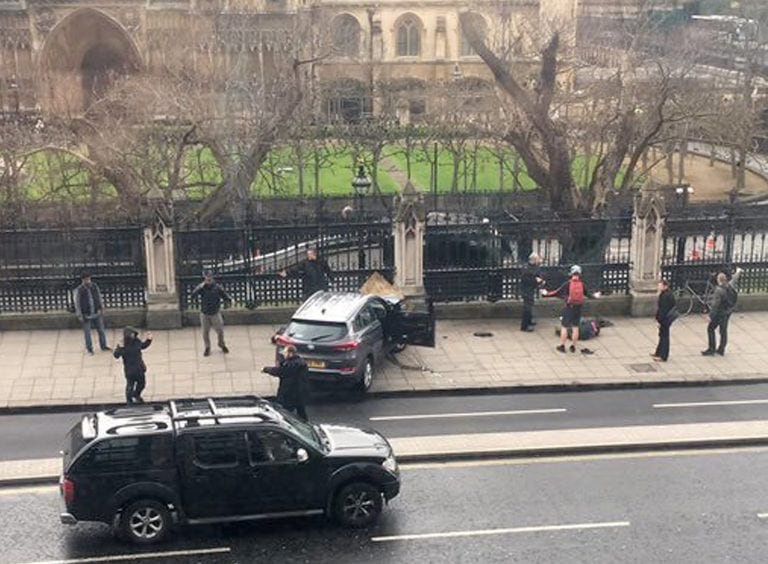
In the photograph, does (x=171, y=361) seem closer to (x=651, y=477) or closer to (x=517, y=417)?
(x=517, y=417)

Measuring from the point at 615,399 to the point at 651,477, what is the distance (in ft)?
12.6

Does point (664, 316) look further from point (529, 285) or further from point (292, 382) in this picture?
point (292, 382)

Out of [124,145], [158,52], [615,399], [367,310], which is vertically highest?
[158,52]

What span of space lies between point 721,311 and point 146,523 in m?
12.8

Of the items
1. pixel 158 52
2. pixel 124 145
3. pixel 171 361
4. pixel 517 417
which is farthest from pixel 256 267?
pixel 158 52

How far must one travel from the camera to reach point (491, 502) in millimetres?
13883

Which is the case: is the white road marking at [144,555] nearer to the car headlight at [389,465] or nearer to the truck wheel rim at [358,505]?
the truck wheel rim at [358,505]

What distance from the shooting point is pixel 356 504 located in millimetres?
12914

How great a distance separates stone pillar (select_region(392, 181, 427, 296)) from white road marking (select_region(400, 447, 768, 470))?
7969mm

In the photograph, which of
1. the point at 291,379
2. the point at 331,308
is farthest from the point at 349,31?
the point at 291,379

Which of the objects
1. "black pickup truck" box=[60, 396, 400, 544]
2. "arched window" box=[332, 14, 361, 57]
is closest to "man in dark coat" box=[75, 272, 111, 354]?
"black pickup truck" box=[60, 396, 400, 544]

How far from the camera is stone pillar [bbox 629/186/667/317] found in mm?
23250

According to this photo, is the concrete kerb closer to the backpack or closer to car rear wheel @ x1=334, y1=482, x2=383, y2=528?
the backpack

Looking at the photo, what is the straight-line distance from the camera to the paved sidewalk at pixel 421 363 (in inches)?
738
